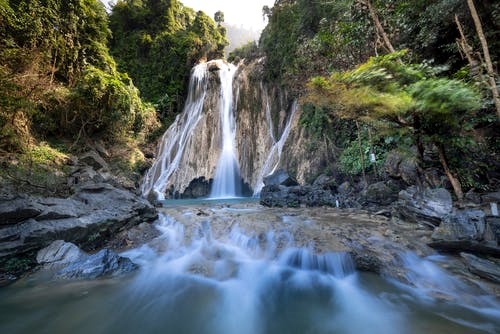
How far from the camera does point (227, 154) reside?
16.7 meters

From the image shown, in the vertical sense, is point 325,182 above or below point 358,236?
above

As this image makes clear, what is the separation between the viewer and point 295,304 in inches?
104

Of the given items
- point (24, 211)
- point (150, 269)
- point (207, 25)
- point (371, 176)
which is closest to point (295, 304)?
point (150, 269)

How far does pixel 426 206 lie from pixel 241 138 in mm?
13359

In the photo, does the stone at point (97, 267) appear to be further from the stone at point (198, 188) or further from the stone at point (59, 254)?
the stone at point (198, 188)

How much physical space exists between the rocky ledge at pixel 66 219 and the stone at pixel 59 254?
148 millimetres

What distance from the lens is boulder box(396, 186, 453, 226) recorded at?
4082 mm

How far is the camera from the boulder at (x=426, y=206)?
161 inches

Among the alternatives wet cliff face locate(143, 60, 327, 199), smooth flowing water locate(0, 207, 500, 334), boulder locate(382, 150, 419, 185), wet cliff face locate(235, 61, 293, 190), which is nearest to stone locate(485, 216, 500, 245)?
smooth flowing water locate(0, 207, 500, 334)

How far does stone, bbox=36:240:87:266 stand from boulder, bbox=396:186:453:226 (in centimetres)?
662

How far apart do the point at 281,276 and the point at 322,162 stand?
8.76m

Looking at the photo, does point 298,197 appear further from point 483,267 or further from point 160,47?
point 160,47

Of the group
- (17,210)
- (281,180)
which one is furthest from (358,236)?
(281,180)

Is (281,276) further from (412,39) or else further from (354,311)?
(412,39)
